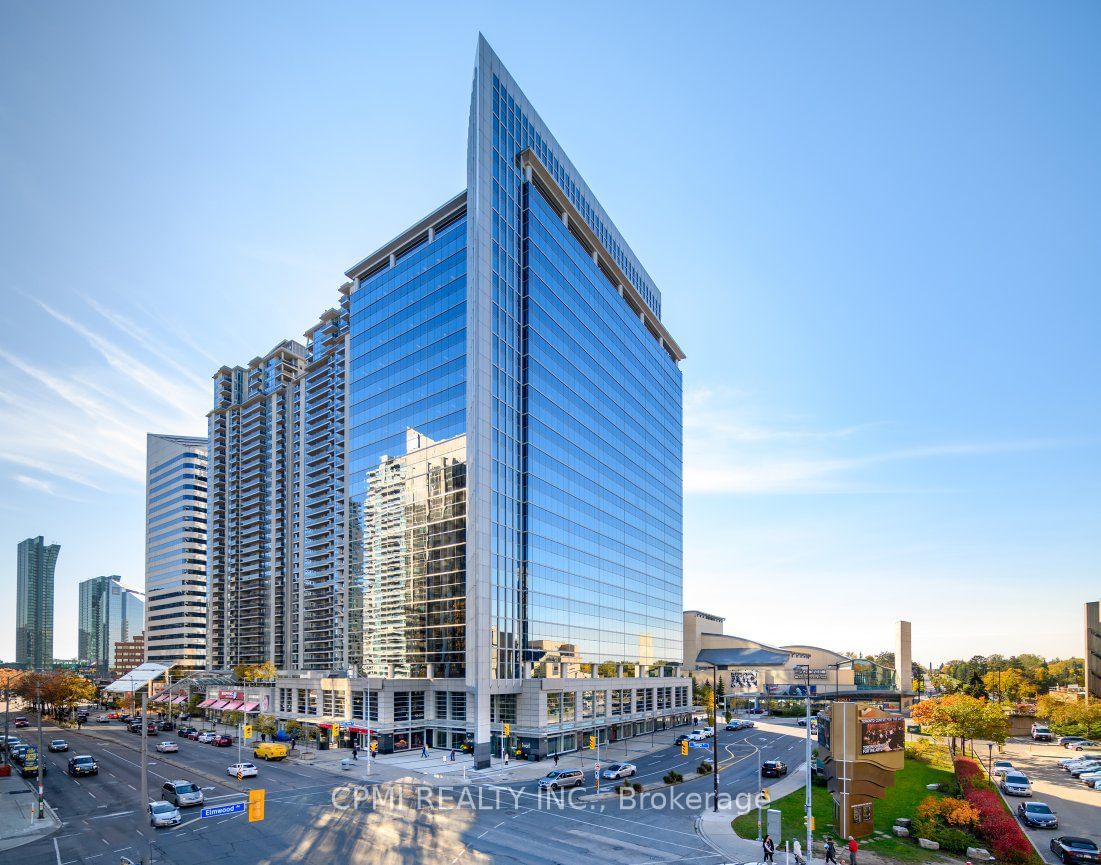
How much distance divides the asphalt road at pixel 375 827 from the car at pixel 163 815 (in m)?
0.62

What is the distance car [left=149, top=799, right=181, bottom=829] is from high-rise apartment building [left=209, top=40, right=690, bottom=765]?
27.3 meters

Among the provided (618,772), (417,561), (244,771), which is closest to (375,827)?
(244,771)

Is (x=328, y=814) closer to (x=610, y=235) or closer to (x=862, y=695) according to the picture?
(x=610, y=235)

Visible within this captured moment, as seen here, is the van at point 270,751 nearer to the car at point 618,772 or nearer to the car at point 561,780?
the car at point 561,780

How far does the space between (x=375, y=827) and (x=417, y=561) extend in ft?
121

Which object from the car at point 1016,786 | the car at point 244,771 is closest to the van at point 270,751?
the car at point 244,771

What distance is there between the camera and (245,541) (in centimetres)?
13712

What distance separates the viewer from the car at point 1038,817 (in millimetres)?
41812

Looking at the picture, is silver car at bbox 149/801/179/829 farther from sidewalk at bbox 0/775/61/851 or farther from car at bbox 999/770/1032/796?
car at bbox 999/770/1032/796

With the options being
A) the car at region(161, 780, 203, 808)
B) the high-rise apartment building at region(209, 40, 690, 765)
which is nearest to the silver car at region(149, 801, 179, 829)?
the car at region(161, 780, 203, 808)

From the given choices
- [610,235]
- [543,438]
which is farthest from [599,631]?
[610,235]

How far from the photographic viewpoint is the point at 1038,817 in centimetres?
4203

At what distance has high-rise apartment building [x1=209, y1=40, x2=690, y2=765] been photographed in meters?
72.2

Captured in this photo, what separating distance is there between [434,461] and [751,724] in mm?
65722
